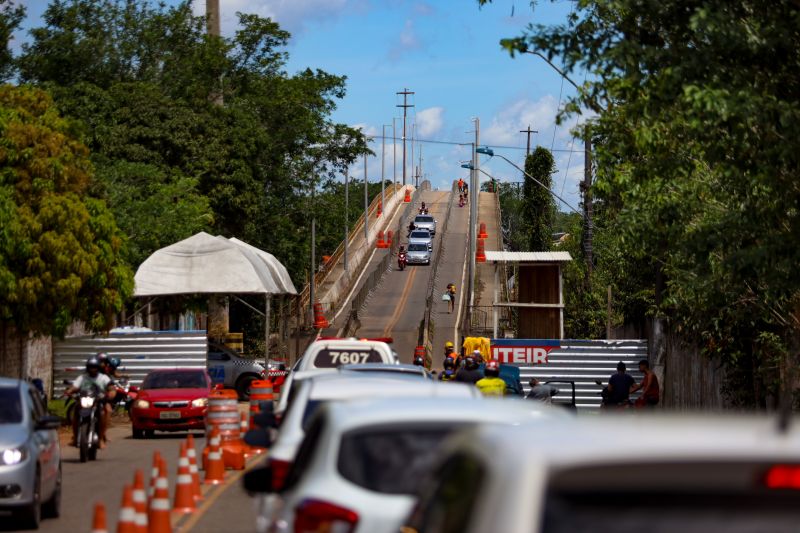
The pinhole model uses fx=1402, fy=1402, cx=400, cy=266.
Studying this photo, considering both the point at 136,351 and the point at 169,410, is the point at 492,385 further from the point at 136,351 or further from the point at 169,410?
the point at 136,351

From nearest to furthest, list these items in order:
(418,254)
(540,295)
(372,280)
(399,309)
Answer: (540,295) → (399,309) → (372,280) → (418,254)

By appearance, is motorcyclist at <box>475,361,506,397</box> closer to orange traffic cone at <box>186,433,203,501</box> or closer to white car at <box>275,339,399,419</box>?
white car at <box>275,339,399,419</box>

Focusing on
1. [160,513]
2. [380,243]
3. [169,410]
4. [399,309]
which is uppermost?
[380,243]

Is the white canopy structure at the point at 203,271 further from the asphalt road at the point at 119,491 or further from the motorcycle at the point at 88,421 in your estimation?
the motorcycle at the point at 88,421

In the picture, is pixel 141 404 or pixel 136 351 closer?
pixel 141 404

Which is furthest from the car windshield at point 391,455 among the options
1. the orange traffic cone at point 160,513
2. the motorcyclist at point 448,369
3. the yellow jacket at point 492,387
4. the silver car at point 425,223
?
the silver car at point 425,223

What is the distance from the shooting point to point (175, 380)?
2930cm

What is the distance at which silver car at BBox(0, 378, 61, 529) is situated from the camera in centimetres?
1342

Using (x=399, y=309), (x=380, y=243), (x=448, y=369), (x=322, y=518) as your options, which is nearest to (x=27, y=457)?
(x=322, y=518)

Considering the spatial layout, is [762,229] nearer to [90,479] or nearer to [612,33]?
[612,33]

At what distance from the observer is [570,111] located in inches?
611

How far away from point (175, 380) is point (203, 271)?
877cm

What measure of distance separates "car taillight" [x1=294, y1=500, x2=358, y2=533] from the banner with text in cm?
2750

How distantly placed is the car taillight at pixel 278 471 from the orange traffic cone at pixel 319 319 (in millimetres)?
53694
